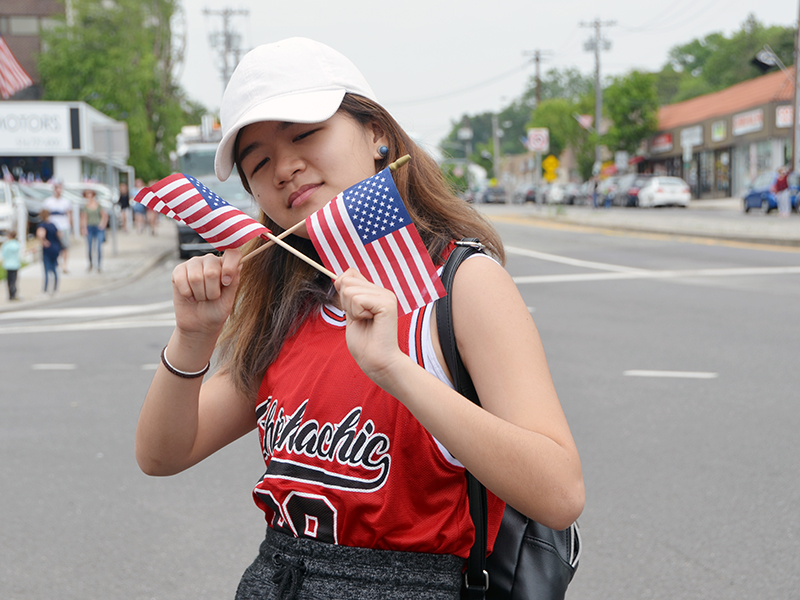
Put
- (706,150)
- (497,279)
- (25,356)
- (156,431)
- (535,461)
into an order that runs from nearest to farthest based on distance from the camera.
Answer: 1. (535,461)
2. (497,279)
3. (156,431)
4. (25,356)
5. (706,150)

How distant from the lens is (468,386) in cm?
155

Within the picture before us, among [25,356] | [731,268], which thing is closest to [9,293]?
[25,356]

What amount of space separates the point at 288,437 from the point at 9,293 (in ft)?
48.9

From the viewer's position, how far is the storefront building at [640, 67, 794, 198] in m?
40.8

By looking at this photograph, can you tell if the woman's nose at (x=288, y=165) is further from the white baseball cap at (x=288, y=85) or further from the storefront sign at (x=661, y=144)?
the storefront sign at (x=661, y=144)

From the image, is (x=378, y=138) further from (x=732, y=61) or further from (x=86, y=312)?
(x=732, y=61)

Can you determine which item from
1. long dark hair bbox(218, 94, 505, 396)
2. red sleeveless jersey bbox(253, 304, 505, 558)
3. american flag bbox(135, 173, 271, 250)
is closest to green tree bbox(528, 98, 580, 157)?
long dark hair bbox(218, 94, 505, 396)

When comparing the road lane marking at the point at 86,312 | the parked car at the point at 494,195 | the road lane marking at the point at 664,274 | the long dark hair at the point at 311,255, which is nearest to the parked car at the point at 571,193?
the parked car at the point at 494,195

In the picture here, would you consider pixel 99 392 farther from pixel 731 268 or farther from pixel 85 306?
pixel 731 268

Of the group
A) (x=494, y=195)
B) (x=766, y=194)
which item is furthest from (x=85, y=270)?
(x=494, y=195)

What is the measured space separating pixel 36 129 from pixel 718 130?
33976mm

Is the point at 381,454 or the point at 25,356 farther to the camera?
the point at 25,356

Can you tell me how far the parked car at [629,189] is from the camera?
42531mm

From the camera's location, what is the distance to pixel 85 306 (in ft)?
46.0
